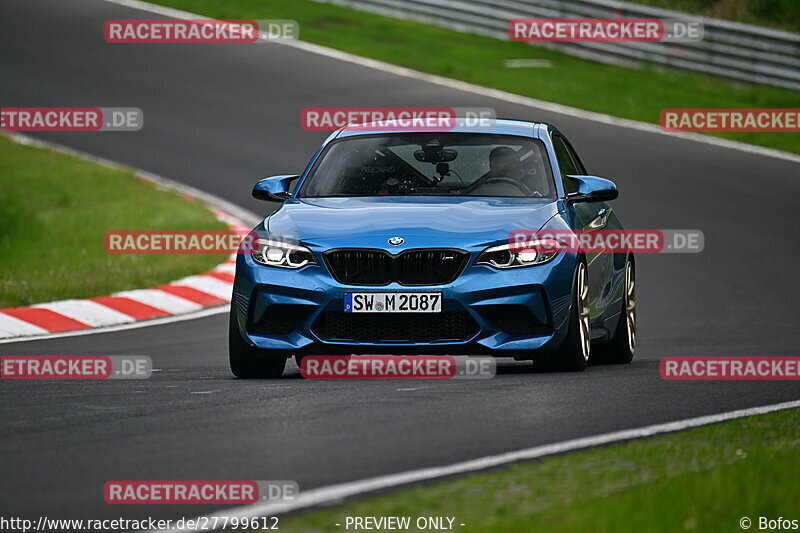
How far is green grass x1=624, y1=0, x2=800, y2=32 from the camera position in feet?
102

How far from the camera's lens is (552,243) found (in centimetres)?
946

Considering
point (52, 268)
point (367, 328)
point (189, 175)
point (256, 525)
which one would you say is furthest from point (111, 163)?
point (256, 525)

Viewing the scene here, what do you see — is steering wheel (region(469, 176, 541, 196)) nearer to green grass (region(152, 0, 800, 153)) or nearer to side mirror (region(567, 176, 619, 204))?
side mirror (region(567, 176, 619, 204))

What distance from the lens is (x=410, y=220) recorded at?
9555 mm

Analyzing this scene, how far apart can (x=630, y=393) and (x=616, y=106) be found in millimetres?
17204

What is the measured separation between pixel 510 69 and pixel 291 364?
17.0 m

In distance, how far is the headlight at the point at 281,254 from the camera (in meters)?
9.43

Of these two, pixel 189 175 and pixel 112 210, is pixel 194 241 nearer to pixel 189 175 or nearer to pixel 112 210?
pixel 112 210
